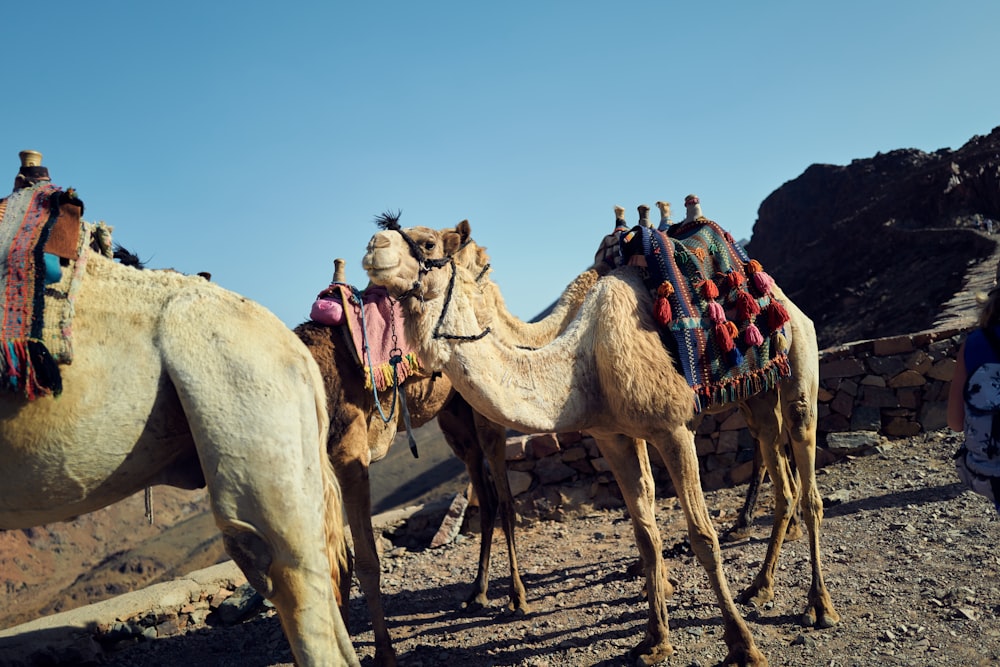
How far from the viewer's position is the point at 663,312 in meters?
4.27

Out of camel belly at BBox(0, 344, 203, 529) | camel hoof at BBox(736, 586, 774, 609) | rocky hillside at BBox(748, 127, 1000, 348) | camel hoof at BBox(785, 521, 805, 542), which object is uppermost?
rocky hillside at BBox(748, 127, 1000, 348)

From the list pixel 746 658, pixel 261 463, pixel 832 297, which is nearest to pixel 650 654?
pixel 746 658

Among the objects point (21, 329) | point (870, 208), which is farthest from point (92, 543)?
point (870, 208)

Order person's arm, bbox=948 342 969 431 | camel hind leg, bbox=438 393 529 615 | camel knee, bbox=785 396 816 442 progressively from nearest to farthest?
person's arm, bbox=948 342 969 431, camel knee, bbox=785 396 816 442, camel hind leg, bbox=438 393 529 615

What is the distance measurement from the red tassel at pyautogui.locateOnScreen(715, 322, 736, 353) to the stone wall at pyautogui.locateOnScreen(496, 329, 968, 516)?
181 inches

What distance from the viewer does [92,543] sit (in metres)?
25.3

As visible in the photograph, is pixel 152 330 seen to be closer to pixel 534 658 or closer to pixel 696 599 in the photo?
pixel 534 658

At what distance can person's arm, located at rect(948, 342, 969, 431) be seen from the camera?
2.71 metres

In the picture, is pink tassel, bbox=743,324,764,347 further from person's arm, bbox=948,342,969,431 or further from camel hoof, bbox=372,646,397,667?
camel hoof, bbox=372,646,397,667

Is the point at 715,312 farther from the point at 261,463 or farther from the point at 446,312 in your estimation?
the point at 261,463

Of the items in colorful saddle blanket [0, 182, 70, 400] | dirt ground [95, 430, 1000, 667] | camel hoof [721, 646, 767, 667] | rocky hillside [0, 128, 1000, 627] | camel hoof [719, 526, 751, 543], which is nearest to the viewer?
colorful saddle blanket [0, 182, 70, 400]

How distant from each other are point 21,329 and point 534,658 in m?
3.60

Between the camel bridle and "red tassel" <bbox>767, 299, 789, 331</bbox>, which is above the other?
the camel bridle

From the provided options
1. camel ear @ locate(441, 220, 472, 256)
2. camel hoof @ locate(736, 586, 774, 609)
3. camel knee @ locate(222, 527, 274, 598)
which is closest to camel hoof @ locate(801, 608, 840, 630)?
camel hoof @ locate(736, 586, 774, 609)
